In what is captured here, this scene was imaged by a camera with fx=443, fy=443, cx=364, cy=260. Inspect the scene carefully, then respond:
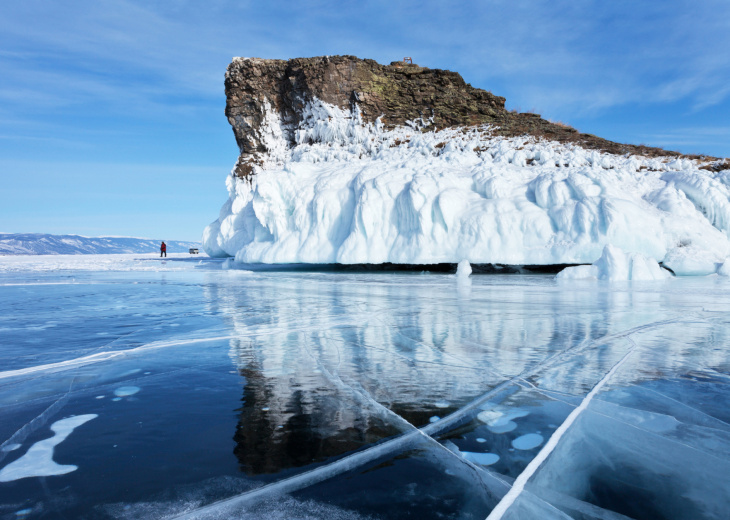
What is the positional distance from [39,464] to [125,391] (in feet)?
2.91

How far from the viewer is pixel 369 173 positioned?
14.4 m

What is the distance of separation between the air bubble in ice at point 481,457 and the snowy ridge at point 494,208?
10.3 metres

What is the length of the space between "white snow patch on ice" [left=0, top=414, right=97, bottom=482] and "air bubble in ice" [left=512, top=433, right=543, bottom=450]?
167 cm

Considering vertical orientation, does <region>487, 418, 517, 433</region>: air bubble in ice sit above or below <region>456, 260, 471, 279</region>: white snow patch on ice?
below

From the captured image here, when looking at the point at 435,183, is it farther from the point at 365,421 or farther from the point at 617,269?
the point at 365,421

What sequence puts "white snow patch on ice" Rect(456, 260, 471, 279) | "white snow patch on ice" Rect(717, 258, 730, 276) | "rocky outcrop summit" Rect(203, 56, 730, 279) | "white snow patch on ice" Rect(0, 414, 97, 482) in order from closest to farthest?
1. "white snow patch on ice" Rect(0, 414, 97, 482)
2. "white snow patch on ice" Rect(717, 258, 730, 276)
3. "rocky outcrop summit" Rect(203, 56, 730, 279)
4. "white snow patch on ice" Rect(456, 260, 471, 279)

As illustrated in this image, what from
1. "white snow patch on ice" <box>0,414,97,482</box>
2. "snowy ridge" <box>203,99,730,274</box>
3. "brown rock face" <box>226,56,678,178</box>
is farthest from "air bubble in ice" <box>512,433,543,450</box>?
"brown rock face" <box>226,56,678,178</box>

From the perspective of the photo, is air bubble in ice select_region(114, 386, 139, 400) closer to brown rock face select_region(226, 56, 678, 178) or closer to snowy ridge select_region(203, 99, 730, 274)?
snowy ridge select_region(203, 99, 730, 274)

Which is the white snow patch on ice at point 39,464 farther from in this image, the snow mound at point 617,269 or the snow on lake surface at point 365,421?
the snow mound at point 617,269


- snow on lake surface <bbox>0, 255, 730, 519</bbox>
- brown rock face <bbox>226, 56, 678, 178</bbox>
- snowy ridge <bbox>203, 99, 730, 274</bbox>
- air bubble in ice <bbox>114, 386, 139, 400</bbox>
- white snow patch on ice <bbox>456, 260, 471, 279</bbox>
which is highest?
brown rock face <bbox>226, 56, 678, 178</bbox>

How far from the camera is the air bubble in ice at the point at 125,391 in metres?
2.46

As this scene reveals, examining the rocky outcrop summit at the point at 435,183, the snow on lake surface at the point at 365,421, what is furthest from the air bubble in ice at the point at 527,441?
the rocky outcrop summit at the point at 435,183

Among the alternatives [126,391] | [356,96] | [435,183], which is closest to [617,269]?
[435,183]

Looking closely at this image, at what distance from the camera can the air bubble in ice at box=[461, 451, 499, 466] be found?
5.36ft
